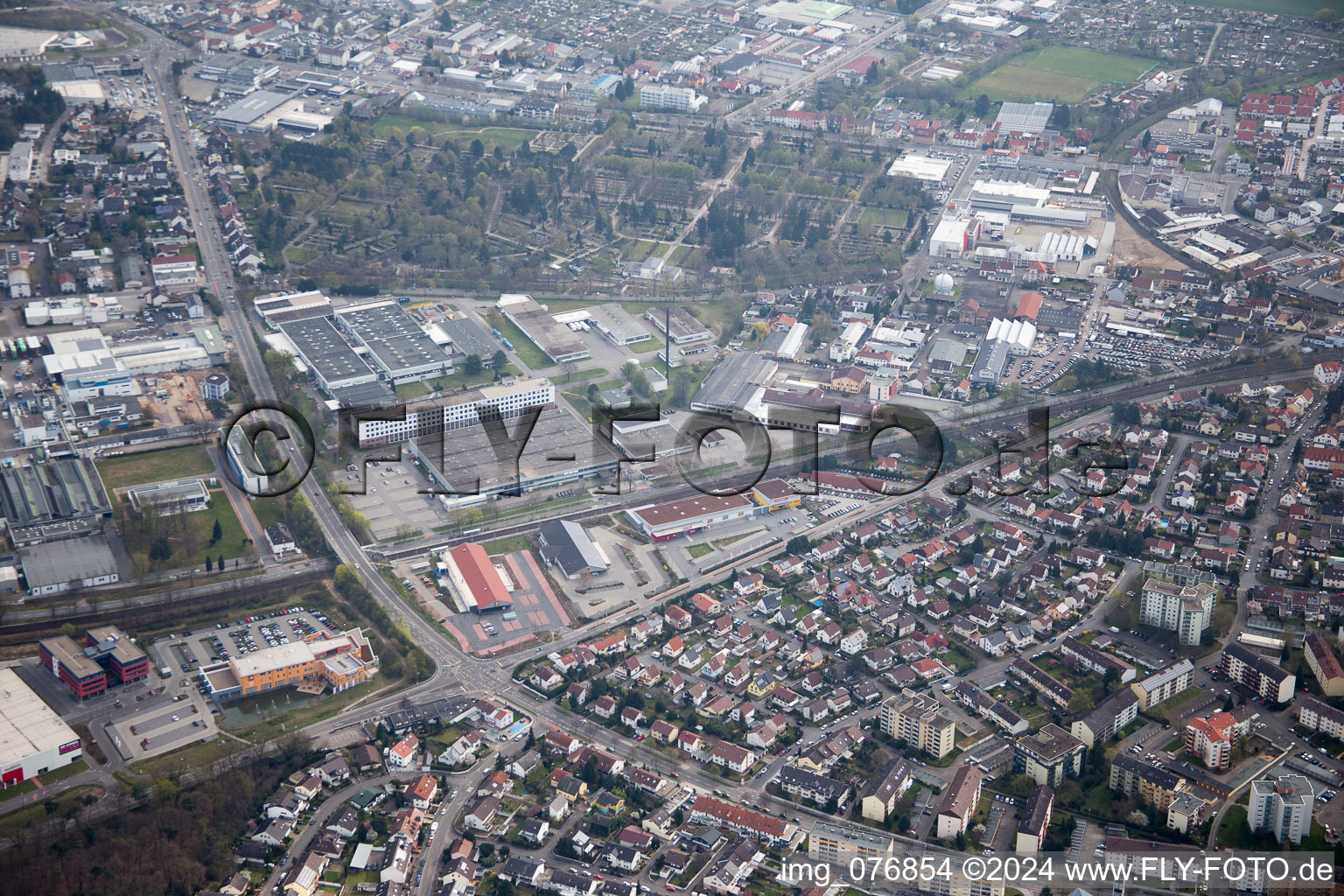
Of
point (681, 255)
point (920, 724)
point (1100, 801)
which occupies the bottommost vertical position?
point (1100, 801)

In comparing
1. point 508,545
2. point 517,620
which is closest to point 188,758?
point 517,620

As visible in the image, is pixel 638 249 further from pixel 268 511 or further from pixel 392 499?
pixel 268 511

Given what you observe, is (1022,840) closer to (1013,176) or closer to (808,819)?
(808,819)

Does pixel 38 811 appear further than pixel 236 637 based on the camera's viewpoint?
No

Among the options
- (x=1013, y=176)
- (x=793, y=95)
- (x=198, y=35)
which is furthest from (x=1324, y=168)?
(x=198, y=35)

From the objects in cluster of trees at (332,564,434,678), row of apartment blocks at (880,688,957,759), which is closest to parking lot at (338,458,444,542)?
cluster of trees at (332,564,434,678)

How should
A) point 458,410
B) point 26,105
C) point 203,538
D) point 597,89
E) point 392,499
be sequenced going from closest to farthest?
1. point 203,538
2. point 392,499
3. point 458,410
4. point 26,105
5. point 597,89
